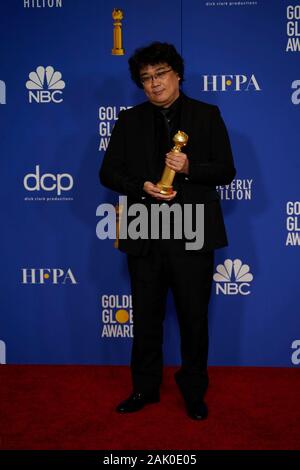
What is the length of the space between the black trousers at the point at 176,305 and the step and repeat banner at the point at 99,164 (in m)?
0.64

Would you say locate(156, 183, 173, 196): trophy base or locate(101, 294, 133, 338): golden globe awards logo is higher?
locate(156, 183, 173, 196): trophy base

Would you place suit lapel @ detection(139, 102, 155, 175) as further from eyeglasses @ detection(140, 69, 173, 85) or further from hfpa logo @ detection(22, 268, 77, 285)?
hfpa logo @ detection(22, 268, 77, 285)

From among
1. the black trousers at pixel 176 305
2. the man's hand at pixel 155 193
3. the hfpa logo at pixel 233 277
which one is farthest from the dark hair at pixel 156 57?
the hfpa logo at pixel 233 277

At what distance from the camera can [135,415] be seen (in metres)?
2.71

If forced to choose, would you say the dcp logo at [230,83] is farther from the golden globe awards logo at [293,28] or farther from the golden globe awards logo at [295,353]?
the golden globe awards logo at [295,353]

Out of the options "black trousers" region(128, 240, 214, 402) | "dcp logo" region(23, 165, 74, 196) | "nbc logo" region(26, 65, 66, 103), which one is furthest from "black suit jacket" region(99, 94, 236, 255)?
"nbc logo" region(26, 65, 66, 103)

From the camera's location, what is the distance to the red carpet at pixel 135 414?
2420 millimetres

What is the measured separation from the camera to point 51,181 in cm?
341

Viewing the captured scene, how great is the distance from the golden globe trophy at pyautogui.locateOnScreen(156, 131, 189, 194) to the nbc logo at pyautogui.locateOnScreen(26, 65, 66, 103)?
121 cm

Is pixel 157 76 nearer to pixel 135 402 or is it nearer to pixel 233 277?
pixel 233 277

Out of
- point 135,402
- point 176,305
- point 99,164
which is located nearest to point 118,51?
point 99,164

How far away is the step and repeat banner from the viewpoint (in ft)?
10.7

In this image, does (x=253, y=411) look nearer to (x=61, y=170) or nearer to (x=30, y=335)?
(x=30, y=335)
